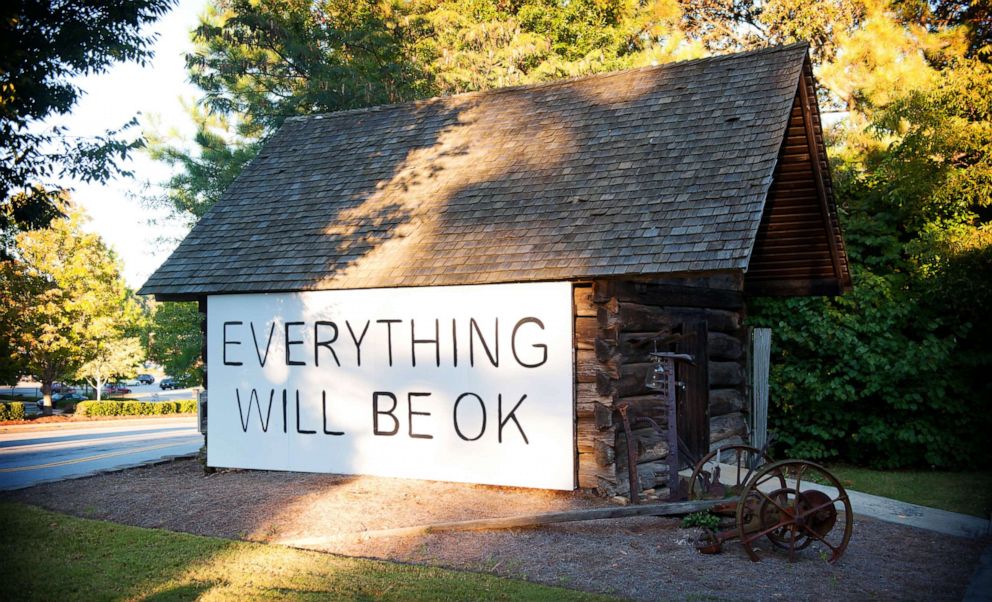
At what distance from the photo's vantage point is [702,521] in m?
8.68

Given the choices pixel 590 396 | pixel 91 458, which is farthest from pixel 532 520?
pixel 91 458

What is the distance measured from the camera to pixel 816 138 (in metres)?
12.7

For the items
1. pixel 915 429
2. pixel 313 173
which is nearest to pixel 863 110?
pixel 915 429

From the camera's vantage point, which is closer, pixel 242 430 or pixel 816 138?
pixel 816 138

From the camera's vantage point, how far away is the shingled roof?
11.2 meters

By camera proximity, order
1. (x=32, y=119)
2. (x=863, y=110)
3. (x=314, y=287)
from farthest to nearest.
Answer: (x=863, y=110) < (x=314, y=287) < (x=32, y=119)

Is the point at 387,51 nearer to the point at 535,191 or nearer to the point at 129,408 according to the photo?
the point at 535,191

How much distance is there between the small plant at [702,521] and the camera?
28.0 feet

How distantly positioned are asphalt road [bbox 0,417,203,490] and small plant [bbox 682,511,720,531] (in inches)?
386

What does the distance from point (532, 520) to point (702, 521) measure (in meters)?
1.69

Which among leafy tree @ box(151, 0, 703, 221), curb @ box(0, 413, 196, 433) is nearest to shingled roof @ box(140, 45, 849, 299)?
leafy tree @ box(151, 0, 703, 221)

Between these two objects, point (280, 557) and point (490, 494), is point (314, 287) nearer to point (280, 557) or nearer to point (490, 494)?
point (490, 494)

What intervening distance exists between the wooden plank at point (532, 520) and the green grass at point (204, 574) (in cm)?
72

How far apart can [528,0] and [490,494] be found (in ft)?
74.9
